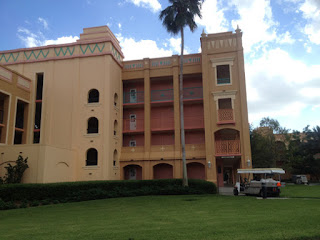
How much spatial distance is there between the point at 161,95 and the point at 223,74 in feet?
21.7

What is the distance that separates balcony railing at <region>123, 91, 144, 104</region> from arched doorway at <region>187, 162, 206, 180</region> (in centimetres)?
825

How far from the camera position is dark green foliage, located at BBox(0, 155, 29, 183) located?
66.3 ft

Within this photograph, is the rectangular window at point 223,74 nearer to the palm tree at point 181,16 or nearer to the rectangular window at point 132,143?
the palm tree at point 181,16

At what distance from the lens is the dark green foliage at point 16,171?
20.2m

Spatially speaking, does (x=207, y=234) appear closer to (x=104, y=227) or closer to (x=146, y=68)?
(x=104, y=227)

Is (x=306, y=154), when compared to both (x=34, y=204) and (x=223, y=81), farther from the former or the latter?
(x=34, y=204)

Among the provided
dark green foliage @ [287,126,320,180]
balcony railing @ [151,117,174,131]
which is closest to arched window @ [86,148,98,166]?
balcony railing @ [151,117,174,131]

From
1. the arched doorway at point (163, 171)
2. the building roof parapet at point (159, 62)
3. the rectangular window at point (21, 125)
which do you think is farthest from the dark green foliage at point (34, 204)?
the building roof parapet at point (159, 62)

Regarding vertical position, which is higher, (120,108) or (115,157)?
(120,108)

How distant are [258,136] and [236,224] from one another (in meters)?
28.2

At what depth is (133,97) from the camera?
30.6 m

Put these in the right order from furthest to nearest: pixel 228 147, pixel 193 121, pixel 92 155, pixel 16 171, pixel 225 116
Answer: pixel 193 121, pixel 92 155, pixel 225 116, pixel 228 147, pixel 16 171

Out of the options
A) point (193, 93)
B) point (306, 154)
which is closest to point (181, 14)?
point (193, 93)

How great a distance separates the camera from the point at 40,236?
309 inches
